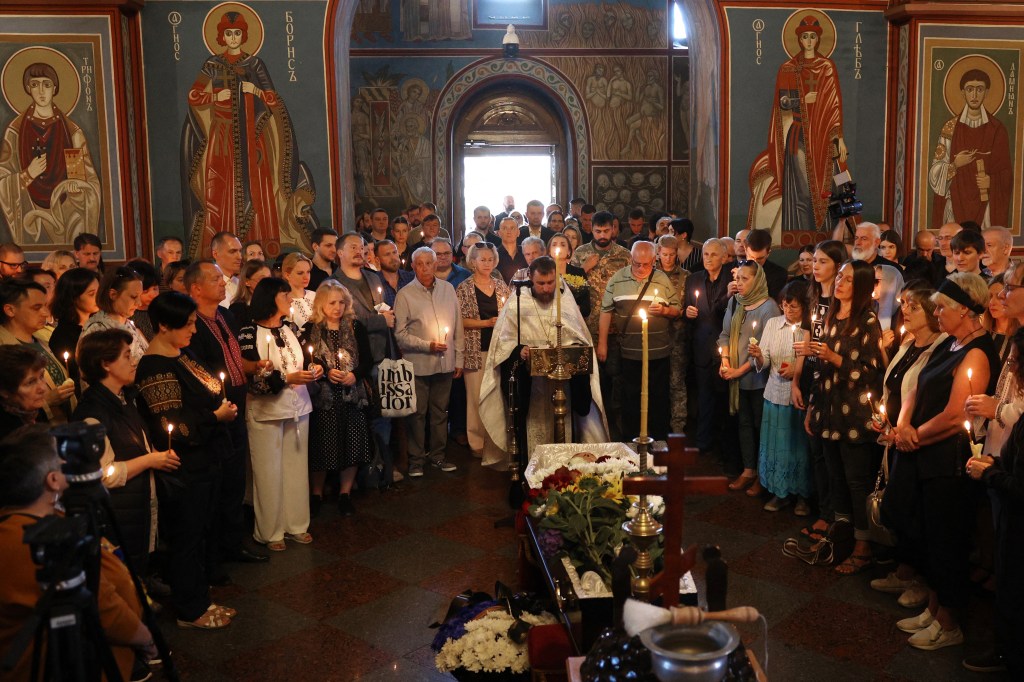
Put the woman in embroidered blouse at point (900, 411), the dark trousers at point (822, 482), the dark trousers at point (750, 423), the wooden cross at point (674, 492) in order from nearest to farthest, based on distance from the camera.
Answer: the wooden cross at point (674, 492) → the woman in embroidered blouse at point (900, 411) → the dark trousers at point (822, 482) → the dark trousers at point (750, 423)

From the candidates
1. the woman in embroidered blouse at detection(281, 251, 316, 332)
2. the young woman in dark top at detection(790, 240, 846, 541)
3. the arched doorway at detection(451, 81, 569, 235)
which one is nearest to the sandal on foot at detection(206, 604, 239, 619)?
the woman in embroidered blouse at detection(281, 251, 316, 332)

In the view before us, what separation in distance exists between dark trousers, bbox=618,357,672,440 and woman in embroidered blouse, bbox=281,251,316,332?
2.78m

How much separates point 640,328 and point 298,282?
9.35ft

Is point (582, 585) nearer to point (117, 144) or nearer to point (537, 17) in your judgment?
point (117, 144)

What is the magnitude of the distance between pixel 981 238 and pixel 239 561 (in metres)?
5.78

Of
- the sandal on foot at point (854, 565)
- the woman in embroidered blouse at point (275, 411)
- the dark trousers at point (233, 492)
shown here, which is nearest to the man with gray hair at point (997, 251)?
the sandal on foot at point (854, 565)

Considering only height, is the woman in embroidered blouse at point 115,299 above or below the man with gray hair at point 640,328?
above

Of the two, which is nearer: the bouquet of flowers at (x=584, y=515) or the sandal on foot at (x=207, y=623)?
the bouquet of flowers at (x=584, y=515)

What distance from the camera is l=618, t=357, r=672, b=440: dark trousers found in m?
7.55

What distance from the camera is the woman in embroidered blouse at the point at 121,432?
4137 mm

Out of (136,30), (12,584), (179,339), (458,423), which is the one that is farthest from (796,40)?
(12,584)

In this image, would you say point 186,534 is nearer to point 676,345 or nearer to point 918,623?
point 918,623

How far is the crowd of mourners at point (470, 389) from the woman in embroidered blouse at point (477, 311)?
0.02 m

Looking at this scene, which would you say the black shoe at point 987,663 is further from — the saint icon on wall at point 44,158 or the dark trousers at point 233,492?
the saint icon on wall at point 44,158
